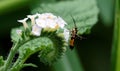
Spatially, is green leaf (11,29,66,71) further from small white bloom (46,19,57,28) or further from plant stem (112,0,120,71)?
plant stem (112,0,120,71)

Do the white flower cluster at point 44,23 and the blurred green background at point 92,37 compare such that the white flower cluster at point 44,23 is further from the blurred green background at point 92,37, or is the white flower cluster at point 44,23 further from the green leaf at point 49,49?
the blurred green background at point 92,37

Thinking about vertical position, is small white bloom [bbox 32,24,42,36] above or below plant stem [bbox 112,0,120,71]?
above

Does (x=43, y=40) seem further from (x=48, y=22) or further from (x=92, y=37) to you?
(x=92, y=37)

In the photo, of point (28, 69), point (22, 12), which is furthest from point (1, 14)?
point (28, 69)

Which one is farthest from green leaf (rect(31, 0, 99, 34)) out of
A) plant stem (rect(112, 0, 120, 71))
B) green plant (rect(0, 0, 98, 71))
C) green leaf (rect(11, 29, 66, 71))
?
green leaf (rect(11, 29, 66, 71))

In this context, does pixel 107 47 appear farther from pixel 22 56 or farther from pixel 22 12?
pixel 22 56

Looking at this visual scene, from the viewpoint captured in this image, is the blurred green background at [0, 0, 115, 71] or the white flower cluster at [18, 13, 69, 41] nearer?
the white flower cluster at [18, 13, 69, 41]

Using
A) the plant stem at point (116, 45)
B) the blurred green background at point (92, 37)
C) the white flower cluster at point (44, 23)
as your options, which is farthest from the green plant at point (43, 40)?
the blurred green background at point (92, 37)
